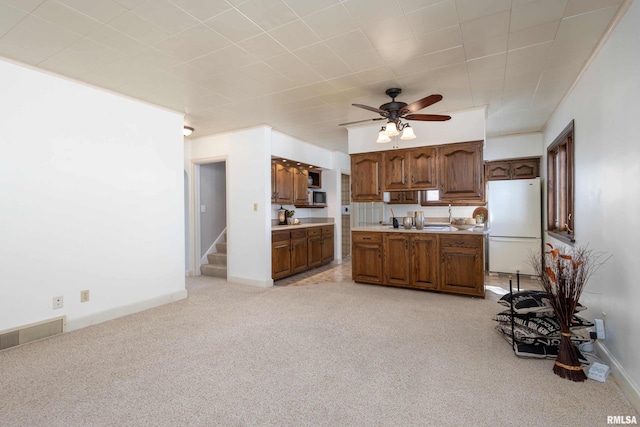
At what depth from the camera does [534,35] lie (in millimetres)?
2436

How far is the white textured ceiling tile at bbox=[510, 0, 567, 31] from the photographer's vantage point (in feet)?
6.76

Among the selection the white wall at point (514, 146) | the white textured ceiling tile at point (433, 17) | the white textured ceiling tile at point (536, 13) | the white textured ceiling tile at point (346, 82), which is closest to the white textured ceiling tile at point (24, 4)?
the white textured ceiling tile at point (346, 82)

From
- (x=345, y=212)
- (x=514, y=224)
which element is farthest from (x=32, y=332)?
(x=514, y=224)

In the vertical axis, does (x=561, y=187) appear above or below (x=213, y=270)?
above

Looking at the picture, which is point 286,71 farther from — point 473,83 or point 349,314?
point 349,314

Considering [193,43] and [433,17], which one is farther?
[193,43]

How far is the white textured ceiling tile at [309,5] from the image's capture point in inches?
79.8

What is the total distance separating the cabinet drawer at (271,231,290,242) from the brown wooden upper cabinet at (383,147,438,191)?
5.96ft

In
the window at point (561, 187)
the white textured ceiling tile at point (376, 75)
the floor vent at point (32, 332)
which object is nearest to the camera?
the floor vent at point (32, 332)

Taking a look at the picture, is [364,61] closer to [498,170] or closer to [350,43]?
[350,43]

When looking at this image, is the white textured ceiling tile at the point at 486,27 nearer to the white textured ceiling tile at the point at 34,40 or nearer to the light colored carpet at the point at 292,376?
the light colored carpet at the point at 292,376

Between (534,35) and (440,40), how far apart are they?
2.34 feet

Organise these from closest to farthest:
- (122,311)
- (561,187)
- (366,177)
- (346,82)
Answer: (346,82)
(122,311)
(561,187)
(366,177)

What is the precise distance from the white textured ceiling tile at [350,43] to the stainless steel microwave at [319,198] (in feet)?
13.3
